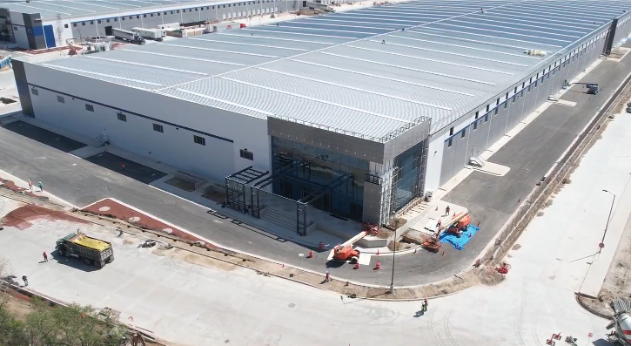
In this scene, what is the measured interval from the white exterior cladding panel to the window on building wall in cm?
28

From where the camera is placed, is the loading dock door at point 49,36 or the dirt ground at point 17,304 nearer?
the dirt ground at point 17,304

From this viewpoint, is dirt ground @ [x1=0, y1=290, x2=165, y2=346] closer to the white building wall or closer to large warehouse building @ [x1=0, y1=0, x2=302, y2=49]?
the white building wall

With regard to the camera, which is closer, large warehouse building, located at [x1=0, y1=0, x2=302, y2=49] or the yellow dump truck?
the yellow dump truck

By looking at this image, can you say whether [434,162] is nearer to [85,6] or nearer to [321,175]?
[321,175]

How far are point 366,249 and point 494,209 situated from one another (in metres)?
13.7

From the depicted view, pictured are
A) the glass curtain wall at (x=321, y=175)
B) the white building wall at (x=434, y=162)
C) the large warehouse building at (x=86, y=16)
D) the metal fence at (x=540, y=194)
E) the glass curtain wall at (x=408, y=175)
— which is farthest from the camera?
the large warehouse building at (x=86, y=16)

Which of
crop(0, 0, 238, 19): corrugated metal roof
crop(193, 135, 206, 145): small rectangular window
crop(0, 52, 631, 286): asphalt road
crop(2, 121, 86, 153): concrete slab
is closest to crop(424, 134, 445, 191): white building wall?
crop(0, 52, 631, 286): asphalt road

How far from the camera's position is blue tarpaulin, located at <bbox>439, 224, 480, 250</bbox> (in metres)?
39.8

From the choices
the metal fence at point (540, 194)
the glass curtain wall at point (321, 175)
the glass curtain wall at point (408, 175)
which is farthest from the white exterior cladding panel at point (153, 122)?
the metal fence at point (540, 194)

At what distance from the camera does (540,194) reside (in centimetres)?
4756

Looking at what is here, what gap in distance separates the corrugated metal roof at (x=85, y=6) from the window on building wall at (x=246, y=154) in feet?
236

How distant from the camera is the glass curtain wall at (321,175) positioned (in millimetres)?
41219

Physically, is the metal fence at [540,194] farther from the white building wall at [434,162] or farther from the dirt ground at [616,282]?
the white building wall at [434,162]

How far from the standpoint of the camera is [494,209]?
149 feet
